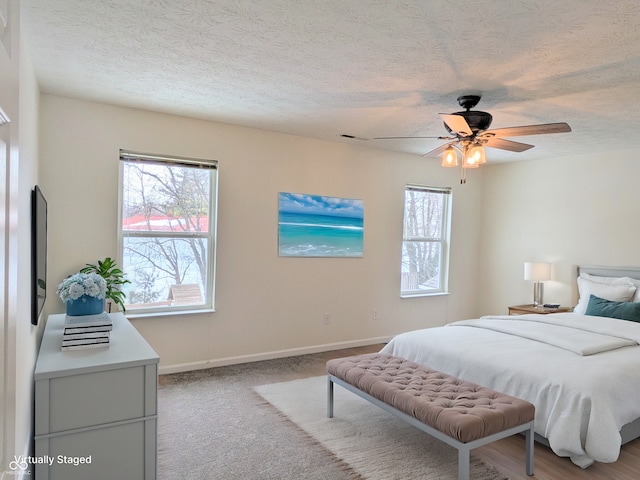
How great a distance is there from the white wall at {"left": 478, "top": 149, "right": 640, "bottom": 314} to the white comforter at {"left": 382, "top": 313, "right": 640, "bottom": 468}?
141 centimetres

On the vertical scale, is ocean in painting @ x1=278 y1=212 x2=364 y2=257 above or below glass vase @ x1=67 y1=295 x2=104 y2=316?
above

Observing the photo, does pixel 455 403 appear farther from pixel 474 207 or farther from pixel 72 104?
pixel 474 207

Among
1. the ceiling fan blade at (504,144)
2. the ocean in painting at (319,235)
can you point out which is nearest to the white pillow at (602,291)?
the ceiling fan blade at (504,144)

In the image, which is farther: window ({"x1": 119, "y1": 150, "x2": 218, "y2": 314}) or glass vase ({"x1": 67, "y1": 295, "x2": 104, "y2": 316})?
window ({"x1": 119, "y1": 150, "x2": 218, "y2": 314})

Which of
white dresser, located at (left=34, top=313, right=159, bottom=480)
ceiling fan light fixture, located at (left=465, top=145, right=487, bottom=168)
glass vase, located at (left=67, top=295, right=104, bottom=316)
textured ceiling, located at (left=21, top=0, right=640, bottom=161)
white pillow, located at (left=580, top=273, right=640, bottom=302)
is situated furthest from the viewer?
white pillow, located at (left=580, top=273, right=640, bottom=302)

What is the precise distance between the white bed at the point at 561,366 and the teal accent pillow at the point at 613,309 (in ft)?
0.07

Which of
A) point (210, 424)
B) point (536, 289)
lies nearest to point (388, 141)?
point (536, 289)

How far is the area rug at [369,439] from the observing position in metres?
2.42

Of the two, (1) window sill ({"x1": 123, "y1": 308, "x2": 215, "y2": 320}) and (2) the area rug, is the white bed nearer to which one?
(2) the area rug

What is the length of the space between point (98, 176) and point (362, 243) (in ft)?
9.34

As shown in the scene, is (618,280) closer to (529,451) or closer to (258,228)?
(529,451)

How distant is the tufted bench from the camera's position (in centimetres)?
216

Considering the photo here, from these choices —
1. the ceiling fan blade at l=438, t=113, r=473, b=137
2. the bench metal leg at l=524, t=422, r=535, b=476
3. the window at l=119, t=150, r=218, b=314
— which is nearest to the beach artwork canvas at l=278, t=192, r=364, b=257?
the window at l=119, t=150, r=218, b=314

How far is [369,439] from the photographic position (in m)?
2.79
